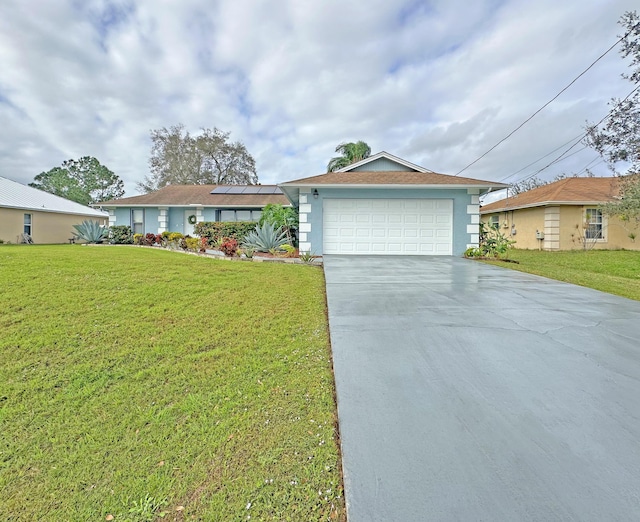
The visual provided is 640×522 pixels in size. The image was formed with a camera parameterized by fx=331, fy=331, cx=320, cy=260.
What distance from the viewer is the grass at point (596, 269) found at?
695 centimetres

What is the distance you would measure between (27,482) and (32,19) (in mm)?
12943

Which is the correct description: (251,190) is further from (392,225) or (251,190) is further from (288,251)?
(392,225)

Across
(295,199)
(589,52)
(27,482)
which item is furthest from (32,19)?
(589,52)

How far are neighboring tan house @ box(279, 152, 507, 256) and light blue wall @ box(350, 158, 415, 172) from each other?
2.49 meters

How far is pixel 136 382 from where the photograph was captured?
2840 mm

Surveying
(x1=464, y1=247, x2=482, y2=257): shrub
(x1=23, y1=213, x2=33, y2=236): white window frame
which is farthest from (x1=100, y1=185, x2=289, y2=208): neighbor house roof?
(x1=464, y1=247, x2=482, y2=257): shrub

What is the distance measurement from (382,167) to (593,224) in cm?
1106

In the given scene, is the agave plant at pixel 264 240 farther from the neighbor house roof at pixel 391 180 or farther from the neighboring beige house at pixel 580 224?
the neighboring beige house at pixel 580 224

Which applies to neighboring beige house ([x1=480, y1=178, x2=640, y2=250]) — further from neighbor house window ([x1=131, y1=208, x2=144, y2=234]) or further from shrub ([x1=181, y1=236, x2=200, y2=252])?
neighbor house window ([x1=131, y1=208, x2=144, y2=234])

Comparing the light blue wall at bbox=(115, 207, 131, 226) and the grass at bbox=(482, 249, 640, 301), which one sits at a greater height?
the light blue wall at bbox=(115, 207, 131, 226)

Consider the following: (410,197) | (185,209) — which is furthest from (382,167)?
(185,209)

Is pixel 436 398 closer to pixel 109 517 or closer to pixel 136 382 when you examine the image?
pixel 109 517

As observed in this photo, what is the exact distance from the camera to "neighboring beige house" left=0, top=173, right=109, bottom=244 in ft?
60.1

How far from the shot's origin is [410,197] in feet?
38.4
